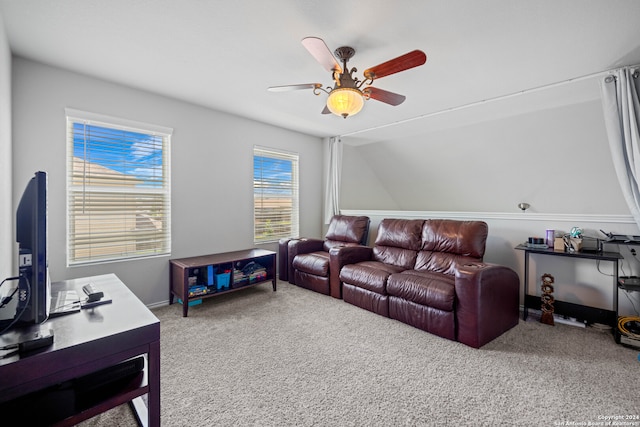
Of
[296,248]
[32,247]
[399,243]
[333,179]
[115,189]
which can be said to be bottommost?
[296,248]

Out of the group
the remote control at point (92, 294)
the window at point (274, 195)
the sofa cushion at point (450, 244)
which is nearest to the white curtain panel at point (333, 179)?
the window at point (274, 195)

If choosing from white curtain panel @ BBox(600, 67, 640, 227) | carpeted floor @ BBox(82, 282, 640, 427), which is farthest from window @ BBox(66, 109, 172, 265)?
white curtain panel @ BBox(600, 67, 640, 227)

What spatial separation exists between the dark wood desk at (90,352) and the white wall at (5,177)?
107cm

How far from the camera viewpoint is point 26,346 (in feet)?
3.20

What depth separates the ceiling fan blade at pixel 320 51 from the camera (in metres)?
1.68

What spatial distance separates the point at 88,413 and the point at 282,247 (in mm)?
3218

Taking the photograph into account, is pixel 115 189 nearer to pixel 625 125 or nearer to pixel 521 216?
pixel 521 216

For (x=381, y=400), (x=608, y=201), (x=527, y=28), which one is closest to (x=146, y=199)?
(x=381, y=400)

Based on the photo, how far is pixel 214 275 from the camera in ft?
10.8

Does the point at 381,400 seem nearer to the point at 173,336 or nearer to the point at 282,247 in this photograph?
the point at 173,336

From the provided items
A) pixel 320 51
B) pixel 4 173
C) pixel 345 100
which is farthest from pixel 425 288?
pixel 4 173

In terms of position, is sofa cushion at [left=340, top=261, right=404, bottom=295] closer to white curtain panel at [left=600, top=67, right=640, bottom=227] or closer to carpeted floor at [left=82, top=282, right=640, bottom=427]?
carpeted floor at [left=82, top=282, right=640, bottom=427]

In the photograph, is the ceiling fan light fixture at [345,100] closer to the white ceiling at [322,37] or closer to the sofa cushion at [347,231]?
the white ceiling at [322,37]

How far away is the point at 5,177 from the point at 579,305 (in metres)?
5.30
